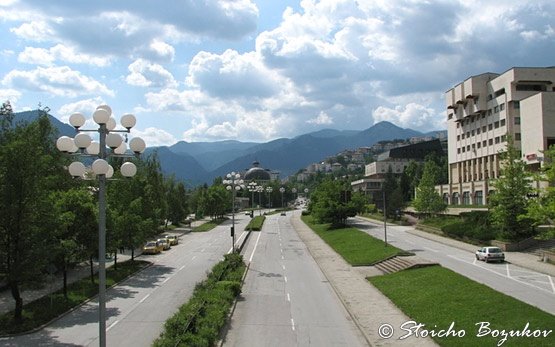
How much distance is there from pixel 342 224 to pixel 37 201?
54390 mm

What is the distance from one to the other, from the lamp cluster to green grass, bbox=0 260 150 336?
1257 cm

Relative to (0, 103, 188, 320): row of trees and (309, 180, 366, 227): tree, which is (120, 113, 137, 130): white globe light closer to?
(0, 103, 188, 320): row of trees

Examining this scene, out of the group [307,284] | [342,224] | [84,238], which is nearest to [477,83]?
[342,224]

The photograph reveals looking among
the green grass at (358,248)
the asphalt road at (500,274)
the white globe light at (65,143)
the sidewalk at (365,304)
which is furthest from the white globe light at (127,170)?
the green grass at (358,248)

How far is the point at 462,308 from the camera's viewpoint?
20328 mm

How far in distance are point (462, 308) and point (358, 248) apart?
26.3 m

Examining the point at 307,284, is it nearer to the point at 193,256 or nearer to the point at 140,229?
the point at 140,229

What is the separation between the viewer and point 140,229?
3884 cm

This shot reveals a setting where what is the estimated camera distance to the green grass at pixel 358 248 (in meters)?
40.2

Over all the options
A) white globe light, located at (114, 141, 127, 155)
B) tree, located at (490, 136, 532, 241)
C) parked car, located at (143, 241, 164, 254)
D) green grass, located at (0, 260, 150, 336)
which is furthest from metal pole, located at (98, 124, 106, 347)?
tree, located at (490, 136, 532, 241)

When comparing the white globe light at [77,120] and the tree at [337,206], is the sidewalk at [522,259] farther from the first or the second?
the white globe light at [77,120]

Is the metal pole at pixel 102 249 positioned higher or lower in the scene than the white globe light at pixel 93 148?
lower

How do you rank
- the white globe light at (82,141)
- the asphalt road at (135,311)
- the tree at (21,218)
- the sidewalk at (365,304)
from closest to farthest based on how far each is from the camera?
the white globe light at (82,141), the sidewalk at (365,304), the asphalt road at (135,311), the tree at (21,218)

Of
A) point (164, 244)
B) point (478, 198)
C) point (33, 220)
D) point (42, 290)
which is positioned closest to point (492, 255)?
point (42, 290)
